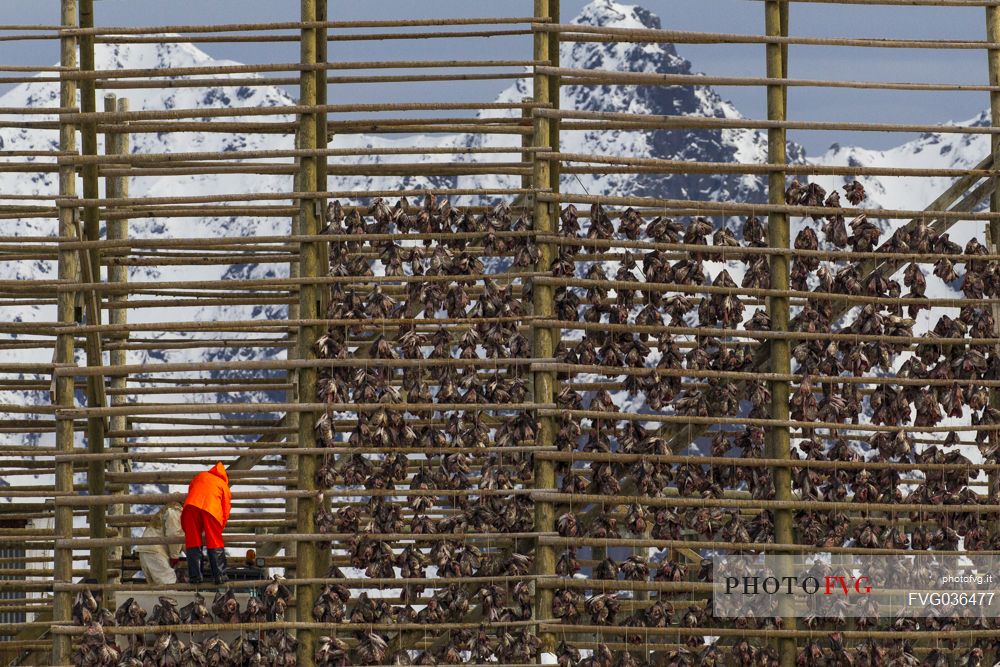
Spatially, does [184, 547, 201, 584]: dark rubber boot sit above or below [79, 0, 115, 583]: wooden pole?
below

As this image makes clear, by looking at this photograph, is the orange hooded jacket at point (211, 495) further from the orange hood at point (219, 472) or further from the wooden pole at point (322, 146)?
the wooden pole at point (322, 146)

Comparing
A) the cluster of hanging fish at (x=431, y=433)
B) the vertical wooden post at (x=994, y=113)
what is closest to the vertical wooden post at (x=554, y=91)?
the cluster of hanging fish at (x=431, y=433)

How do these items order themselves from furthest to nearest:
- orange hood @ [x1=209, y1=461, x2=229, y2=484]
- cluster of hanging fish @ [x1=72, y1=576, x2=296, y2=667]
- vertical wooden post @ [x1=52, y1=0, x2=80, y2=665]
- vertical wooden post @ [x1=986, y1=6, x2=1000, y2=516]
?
1. vertical wooden post @ [x1=986, y1=6, x2=1000, y2=516]
2. vertical wooden post @ [x1=52, y1=0, x2=80, y2=665]
3. cluster of hanging fish @ [x1=72, y1=576, x2=296, y2=667]
4. orange hood @ [x1=209, y1=461, x2=229, y2=484]

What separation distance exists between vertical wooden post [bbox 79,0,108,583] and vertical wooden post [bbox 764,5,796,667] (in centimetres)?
442

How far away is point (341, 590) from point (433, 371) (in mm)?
1496

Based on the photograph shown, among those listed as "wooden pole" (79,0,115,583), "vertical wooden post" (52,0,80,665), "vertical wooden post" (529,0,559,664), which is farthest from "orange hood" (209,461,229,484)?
"vertical wooden post" (529,0,559,664)

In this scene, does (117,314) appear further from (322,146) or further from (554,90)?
(554,90)

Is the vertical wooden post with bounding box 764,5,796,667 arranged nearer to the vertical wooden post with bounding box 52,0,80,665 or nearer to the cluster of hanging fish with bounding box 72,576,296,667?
the cluster of hanging fish with bounding box 72,576,296,667

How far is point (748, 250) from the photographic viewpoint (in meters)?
8.68

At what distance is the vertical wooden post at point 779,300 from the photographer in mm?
8656

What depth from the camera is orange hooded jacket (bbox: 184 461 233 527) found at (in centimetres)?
808

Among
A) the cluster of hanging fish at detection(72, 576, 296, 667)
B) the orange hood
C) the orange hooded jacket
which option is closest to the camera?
the orange hooded jacket

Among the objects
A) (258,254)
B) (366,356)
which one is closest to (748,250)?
(366,356)

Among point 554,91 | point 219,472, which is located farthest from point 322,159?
point 219,472
